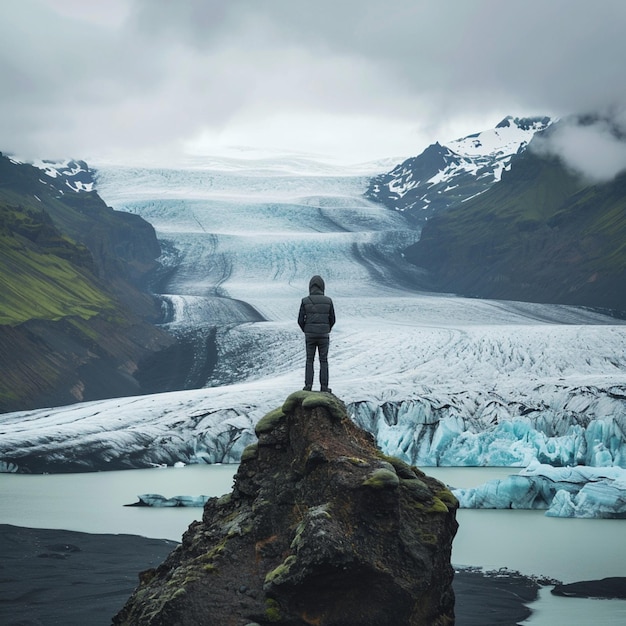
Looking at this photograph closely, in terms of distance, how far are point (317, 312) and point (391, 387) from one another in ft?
100

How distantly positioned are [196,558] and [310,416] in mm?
1854

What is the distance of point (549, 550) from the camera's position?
2086 cm

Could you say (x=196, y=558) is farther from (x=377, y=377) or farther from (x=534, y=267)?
A: (x=534, y=267)

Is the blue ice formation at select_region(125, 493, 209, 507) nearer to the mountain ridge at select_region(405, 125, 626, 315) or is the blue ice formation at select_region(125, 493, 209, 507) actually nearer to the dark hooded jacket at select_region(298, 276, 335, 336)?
the dark hooded jacket at select_region(298, 276, 335, 336)

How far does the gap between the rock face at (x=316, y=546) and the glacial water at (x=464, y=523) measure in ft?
14.8

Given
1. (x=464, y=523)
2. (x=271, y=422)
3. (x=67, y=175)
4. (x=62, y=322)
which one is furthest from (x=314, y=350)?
(x=67, y=175)

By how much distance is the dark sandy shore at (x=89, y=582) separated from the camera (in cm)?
1416

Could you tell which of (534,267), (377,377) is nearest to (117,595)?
(377,377)

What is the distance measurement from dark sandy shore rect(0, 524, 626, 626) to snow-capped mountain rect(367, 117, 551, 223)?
4315 inches

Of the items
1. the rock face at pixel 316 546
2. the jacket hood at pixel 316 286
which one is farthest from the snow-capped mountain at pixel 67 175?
the rock face at pixel 316 546

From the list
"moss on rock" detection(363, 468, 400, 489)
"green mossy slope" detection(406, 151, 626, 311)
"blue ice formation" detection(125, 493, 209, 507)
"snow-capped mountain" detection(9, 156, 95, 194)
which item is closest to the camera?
"moss on rock" detection(363, 468, 400, 489)

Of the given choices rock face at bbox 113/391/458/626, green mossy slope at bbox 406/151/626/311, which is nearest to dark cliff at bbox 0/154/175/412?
green mossy slope at bbox 406/151/626/311

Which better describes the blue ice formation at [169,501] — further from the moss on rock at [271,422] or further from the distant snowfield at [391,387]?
the moss on rock at [271,422]

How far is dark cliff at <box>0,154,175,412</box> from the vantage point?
51.6 m
